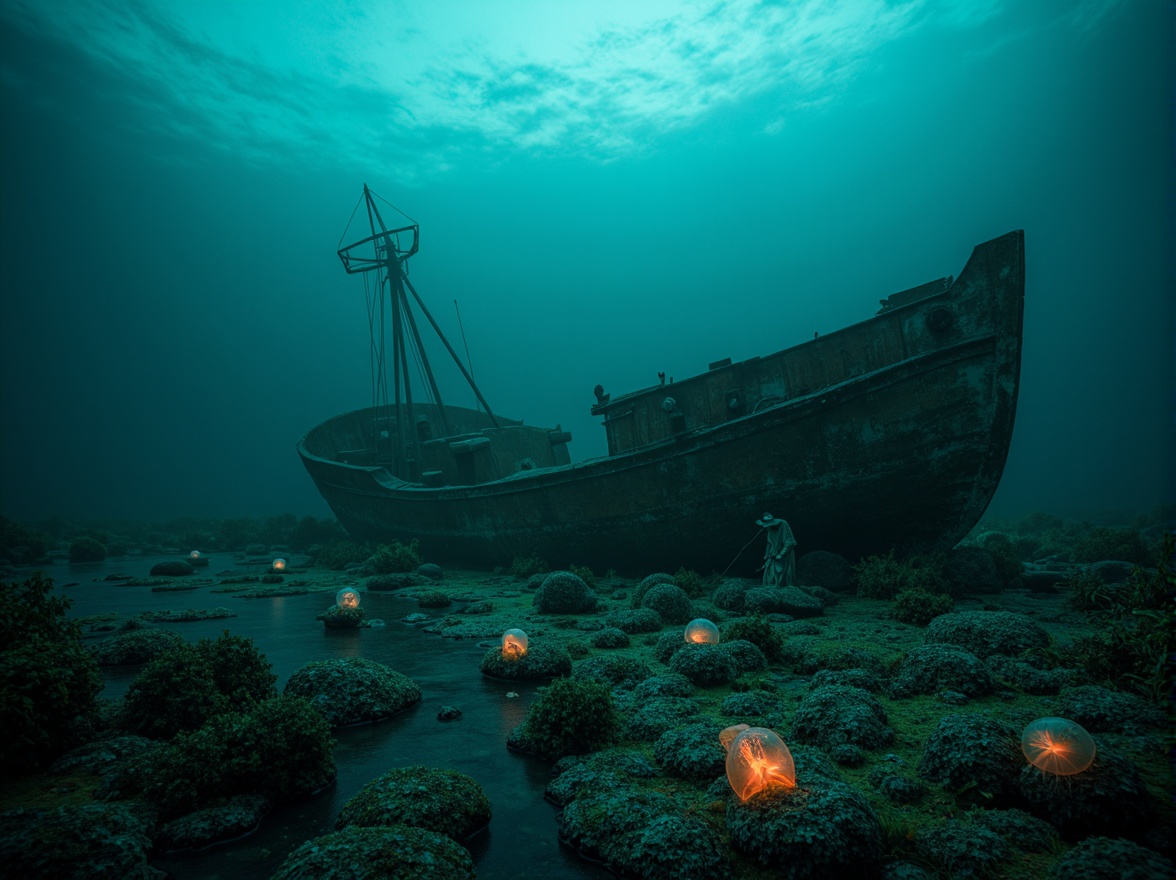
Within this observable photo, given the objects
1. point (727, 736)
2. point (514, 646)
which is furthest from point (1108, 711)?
point (514, 646)

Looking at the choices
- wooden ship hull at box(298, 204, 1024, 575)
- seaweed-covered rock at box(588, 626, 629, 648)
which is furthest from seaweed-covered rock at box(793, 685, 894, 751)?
wooden ship hull at box(298, 204, 1024, 575)

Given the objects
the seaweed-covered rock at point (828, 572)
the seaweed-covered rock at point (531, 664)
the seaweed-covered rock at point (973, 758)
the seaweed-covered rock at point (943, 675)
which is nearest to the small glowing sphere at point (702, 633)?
the seaweed-covered rock at point (531, 664)

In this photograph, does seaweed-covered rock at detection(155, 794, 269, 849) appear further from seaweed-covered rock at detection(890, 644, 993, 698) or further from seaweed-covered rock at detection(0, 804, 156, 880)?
seaweed-covered rock at detection(890, 644, 993, 698)

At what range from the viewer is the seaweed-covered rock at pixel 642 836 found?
137 inches

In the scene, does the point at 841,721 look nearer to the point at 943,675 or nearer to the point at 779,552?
the point at 943,675

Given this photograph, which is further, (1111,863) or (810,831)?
(810,831)

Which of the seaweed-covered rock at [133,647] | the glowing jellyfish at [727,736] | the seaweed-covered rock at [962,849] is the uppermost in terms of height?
the seaweed-covered rock at [133,647]

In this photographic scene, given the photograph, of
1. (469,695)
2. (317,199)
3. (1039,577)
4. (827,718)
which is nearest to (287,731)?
(469,695)

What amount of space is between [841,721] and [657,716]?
1955 millimetres

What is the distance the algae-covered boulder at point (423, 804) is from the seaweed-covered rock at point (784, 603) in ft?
24.6

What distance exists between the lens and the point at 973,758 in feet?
14.0

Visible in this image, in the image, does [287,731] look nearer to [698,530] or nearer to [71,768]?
[71,768]

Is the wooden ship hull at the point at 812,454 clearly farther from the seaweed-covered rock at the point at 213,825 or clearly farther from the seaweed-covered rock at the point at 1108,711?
the seaweed-covered rock at the point at 213,825

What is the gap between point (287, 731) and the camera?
484 centimetres
